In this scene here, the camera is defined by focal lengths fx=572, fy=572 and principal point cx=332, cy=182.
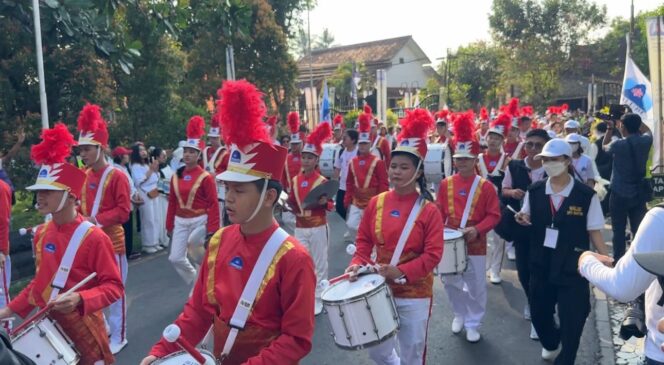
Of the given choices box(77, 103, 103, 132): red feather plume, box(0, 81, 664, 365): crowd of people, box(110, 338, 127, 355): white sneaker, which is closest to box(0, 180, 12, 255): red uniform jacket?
box(0, 81, 664, 365): crowd of people

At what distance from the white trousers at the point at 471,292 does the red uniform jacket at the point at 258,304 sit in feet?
11.4

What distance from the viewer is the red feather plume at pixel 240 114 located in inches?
116

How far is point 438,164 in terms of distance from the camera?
1182cm

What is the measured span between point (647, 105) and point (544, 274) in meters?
5.15

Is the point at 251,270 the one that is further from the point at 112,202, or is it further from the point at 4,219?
the point at 4,219

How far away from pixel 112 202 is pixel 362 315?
3652 millimetres

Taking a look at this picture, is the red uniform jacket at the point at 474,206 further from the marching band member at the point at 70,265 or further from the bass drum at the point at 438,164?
the bass drum at the point at 438,164

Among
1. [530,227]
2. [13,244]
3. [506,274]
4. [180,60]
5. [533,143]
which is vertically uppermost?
[180,60]

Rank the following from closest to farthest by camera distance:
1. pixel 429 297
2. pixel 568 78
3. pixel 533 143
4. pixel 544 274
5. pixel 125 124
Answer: pixel 429 297
pixel 544 274
pixel 533 143
pixel 125 124
pixel 568 78

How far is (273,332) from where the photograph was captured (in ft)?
9.48

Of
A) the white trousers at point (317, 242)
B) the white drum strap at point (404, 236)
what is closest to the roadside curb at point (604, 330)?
the white drum strap at point (404, 236)

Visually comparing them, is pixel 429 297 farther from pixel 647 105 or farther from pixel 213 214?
pixel 647 105

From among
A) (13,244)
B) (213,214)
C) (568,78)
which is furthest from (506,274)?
(568,78)

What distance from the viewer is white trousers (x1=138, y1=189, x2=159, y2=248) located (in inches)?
410
